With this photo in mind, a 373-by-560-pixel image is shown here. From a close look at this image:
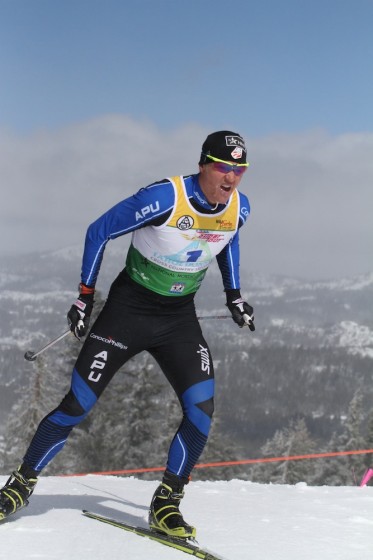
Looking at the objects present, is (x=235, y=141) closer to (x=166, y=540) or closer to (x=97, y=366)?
(x=97, y=366)

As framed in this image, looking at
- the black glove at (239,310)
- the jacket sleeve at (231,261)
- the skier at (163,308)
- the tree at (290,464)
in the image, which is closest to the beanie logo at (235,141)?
the skier at (163,308)

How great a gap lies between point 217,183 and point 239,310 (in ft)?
4.45

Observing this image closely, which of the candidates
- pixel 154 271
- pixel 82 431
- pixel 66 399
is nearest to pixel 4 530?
pixel 66 399

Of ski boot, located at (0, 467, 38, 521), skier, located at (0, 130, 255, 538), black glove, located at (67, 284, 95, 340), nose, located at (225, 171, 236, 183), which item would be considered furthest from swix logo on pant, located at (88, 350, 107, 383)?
nose, located at (225, 171, 236, 183)

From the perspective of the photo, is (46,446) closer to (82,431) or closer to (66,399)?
(66,399)

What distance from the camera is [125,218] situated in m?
4.93

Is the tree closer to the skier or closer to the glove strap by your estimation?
the skier

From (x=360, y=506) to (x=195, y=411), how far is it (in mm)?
2592

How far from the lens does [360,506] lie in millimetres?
6469

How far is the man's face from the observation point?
4.86 metres

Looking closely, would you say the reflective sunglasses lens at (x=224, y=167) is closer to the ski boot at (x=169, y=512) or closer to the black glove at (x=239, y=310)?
the black glove at (x=239, y=310)

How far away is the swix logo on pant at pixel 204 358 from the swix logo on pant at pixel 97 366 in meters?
0.80

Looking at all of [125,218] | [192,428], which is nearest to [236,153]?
[125,218]

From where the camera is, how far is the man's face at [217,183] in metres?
4.86
